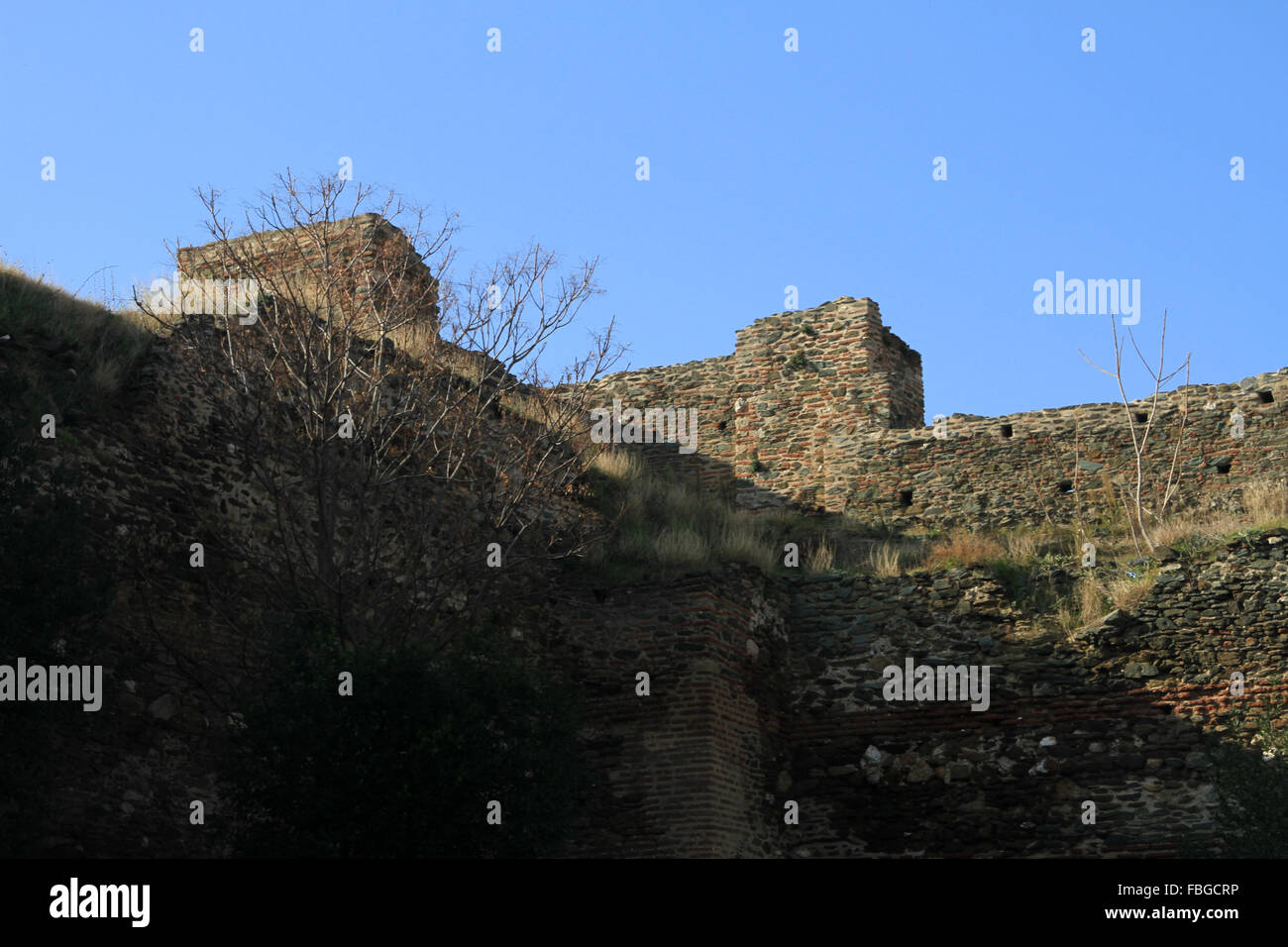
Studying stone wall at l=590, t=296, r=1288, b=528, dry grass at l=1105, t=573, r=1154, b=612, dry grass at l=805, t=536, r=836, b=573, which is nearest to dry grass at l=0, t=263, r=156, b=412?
dry grass at l=805, t=536, r=836, b=573

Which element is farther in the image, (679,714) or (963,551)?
(963,551)

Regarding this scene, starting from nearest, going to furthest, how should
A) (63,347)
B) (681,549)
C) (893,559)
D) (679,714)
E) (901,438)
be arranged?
1. (63,347)
2. (679,714)
3. (681,549)
4. (893,559)
5. (901,438)

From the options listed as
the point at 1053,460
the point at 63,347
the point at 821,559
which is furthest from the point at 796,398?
the point at 63,347

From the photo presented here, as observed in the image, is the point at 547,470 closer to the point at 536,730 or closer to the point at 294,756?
the point at 536,730

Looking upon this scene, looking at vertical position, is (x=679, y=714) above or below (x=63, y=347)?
below

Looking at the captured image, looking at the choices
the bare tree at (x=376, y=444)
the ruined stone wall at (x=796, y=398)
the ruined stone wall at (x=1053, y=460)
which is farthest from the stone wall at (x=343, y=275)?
the ruined stone wall at (x=1053, y=460)

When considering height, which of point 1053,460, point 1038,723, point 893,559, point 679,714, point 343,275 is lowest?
point 1038,723

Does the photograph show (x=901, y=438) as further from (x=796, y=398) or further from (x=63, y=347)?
(x=63, y=347)

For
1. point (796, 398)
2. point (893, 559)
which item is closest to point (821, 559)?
point (893, 559)

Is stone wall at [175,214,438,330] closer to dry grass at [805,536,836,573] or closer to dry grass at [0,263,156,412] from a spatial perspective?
dry grass at [0,263,156,412]

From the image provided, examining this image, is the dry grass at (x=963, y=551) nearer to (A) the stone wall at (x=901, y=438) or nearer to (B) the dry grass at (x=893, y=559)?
(B) the dry grass at (x=893, y=559)

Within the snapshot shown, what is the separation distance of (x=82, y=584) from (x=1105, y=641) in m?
10.8

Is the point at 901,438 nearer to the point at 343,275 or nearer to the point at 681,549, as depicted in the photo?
the point at 681,549

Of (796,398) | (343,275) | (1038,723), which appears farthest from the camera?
(796,398)
